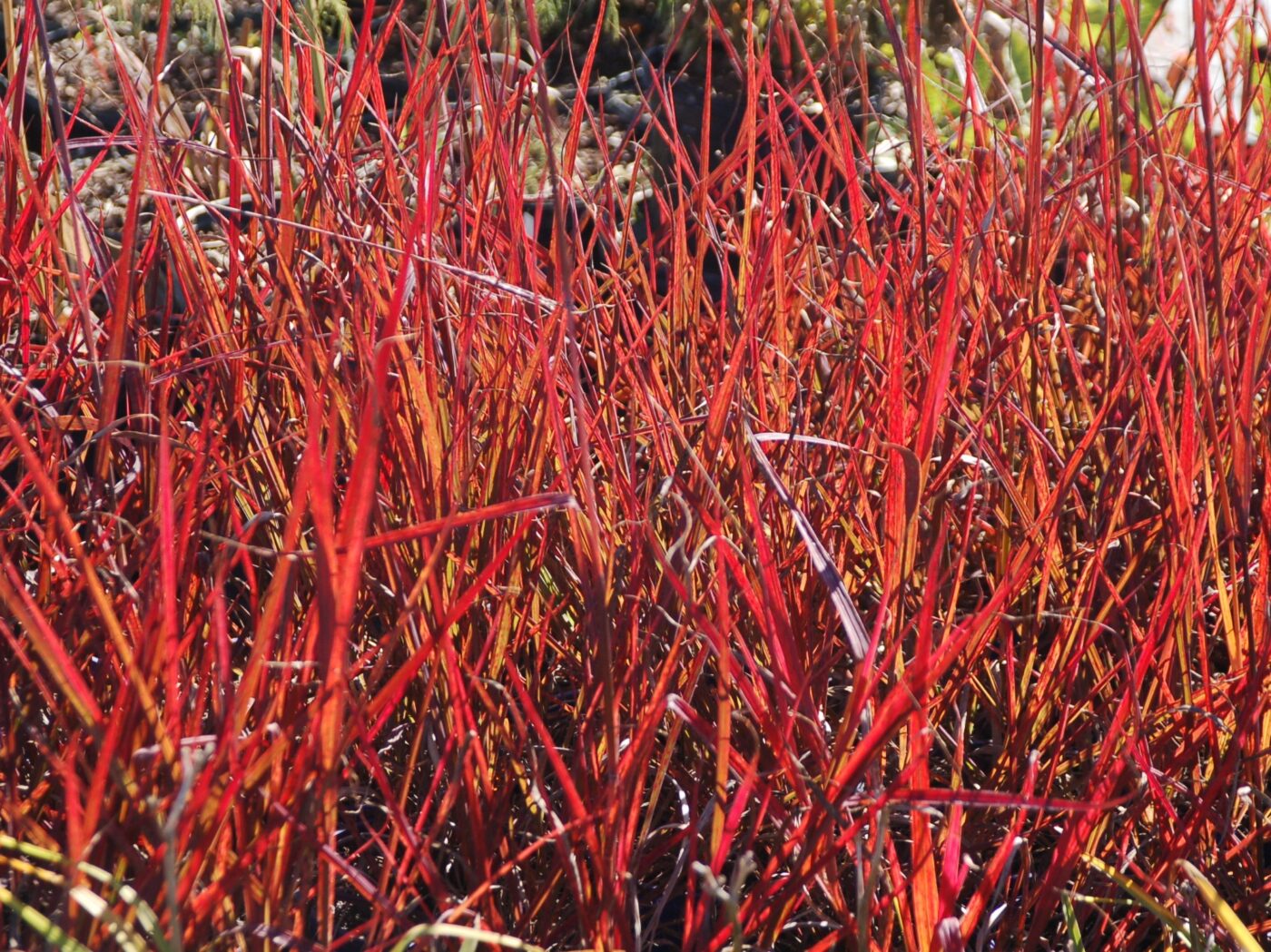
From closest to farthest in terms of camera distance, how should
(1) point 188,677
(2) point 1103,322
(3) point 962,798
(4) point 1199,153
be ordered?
(3) point 962,798 < (1) point 188,677 < (2) point 1103,322 < (4) point 1199,153

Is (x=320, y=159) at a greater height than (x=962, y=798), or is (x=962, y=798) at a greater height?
(x=320, y=159)

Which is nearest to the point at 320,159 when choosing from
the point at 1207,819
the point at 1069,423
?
the point at 1069,423

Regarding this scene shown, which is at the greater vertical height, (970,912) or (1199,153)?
(1199,153)

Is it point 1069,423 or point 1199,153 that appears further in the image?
point 1199,153

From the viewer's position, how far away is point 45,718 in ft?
2.71

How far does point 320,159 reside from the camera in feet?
3.00

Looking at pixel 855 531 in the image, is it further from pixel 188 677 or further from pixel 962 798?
pixel 188 677

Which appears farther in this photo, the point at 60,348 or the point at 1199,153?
the point at 1199,153

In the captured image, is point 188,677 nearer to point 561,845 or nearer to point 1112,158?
point 561,845

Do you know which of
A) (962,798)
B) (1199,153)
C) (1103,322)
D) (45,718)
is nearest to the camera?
(962,798)

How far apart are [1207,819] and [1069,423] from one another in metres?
0.41

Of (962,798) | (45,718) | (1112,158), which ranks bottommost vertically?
(45,718)

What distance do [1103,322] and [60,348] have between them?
2.83 feet

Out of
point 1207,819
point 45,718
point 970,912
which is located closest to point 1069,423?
point 1207,819
